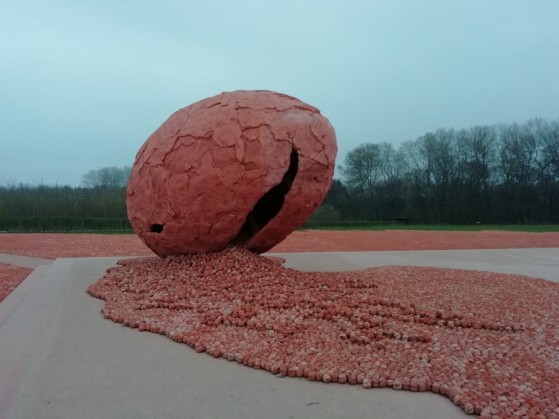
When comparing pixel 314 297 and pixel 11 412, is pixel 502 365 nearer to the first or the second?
pixel 314 297

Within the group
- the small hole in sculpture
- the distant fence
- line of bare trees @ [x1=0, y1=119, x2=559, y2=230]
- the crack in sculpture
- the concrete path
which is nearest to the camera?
the concrete path

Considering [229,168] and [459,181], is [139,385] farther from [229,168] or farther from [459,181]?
[459,181]

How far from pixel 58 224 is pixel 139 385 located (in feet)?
85.6

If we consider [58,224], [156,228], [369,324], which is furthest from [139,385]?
[58,224]

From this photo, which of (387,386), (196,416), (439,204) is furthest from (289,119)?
(439,204)

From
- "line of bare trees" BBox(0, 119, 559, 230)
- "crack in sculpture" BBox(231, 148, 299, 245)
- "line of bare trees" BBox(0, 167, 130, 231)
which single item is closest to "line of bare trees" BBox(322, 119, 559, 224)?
"line of bare trees" BBox(0, 119, 559, 230)

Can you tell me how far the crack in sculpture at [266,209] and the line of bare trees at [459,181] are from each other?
37302 millimetres

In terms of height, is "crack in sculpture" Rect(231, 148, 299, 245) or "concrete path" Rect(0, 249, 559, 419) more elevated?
"crack in sculpture" Rect(231, 148, 299, 245)

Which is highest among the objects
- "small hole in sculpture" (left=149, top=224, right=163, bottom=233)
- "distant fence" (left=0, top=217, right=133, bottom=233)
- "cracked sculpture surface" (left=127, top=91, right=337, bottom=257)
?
"cracked sculpture surface" (left=127, top=91, right=337, bottom=257)

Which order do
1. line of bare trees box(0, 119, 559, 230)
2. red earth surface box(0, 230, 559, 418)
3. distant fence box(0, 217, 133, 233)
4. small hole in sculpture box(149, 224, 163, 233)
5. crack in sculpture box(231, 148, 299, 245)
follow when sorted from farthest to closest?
line of bare trees box(0, 119, 559, 230) → distant fence box(0, 217, 133, 233) → small hole in sculpture box(149, 224, 163, 233) → crack in sculpture box(231, 148, 299, 245) → red earth surface box(0, 230, 559, 418)

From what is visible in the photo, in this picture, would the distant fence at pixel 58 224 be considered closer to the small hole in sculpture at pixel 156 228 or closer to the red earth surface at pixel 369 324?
the red earth surface at pixel 369 324

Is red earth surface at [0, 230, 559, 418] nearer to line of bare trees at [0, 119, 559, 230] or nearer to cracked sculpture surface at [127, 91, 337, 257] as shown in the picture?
cracked sculpture surface at [127, 91, 337, 257]

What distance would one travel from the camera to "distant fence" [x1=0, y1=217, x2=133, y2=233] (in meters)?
26.5

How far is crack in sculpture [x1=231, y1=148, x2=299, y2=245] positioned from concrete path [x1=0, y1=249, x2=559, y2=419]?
2.62 metres
